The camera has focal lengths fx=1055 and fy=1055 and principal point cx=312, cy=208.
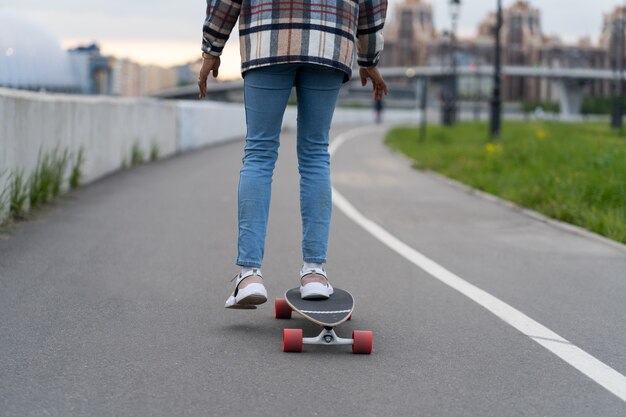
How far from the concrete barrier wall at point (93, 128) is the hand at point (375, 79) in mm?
3880

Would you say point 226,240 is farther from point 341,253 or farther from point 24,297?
point 24,297

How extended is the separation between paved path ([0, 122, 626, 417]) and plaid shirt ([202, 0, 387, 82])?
117cm

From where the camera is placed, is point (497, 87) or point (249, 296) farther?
point (497, 87)

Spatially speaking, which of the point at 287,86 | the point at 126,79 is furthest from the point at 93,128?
the point at 126,79

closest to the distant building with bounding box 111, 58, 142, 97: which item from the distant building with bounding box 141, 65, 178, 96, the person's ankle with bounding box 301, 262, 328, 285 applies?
the distant building with bounding box 141, 65, 178, 96

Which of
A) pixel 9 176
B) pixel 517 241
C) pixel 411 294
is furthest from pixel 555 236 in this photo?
pixel 9 176

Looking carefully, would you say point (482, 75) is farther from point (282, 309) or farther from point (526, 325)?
point (282, 309)

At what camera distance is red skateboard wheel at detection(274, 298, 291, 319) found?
4785 millimetres

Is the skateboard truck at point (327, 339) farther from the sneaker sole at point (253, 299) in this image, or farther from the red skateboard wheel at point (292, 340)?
the sneaker sole at point (253, 299)

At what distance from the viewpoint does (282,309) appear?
15.7 feet

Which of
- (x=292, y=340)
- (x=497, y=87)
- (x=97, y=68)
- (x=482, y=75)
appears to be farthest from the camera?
(x=97, y=68)

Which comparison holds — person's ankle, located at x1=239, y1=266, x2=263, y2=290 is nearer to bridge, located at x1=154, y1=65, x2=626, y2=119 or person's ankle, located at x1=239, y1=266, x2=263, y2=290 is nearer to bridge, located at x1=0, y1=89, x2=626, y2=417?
bridge, located at x1=0, y1=89, x2=626, y2=417

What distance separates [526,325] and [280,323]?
112 centimetres

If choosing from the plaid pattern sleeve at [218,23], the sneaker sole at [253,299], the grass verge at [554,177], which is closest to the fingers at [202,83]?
the plaid pattern sleeve at [218,23]
